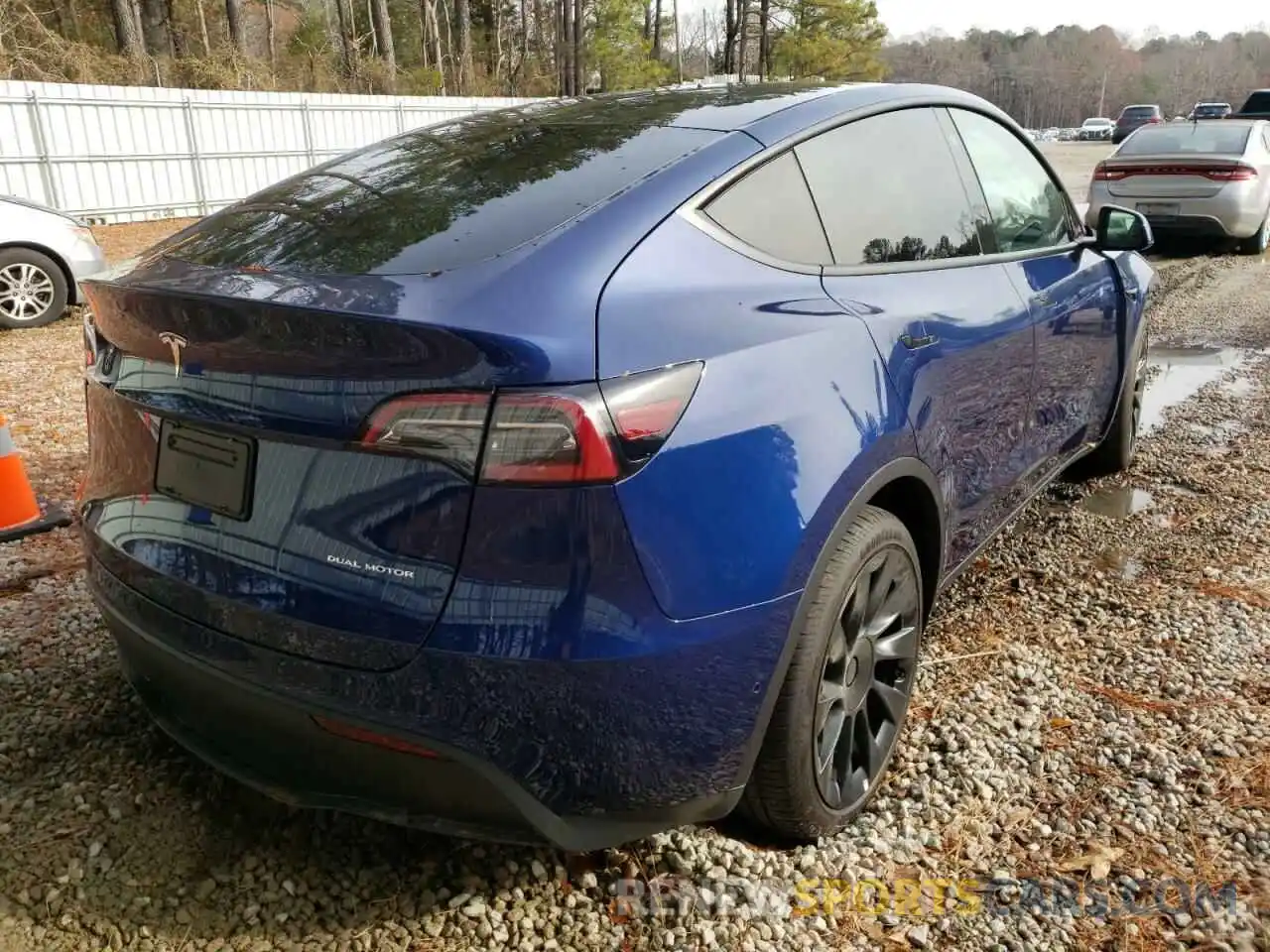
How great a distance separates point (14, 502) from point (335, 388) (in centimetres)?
302

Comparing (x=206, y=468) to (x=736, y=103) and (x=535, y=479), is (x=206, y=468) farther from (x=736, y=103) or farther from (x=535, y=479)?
(x=736, y=103)

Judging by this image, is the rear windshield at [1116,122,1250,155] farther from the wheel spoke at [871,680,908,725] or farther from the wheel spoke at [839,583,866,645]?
the wheel spoke at [839,583,866,645]

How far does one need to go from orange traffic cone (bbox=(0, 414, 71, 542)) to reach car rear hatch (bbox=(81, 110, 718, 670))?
6.91 feet

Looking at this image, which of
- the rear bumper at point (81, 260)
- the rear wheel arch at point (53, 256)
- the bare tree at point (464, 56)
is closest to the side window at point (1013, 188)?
the rear wheel arch at point (53, 256)

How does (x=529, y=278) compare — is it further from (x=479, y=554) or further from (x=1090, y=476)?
(x=1090, y=476)

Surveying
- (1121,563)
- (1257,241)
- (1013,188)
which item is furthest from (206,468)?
(1257,241)

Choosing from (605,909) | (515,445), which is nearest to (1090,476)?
(605,909)

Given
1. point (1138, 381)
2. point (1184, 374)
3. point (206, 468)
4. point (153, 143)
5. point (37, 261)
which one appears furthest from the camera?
point (153, 143)

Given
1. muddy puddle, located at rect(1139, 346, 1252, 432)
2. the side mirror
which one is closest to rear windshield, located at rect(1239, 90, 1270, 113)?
muddy puddle, located at rect(1139, 346, 1252, 432)

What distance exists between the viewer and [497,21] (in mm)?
48125

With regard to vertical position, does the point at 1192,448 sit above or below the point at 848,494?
below

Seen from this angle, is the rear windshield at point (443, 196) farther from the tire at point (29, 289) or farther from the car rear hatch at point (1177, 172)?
the car rear hatch at point (1177, 172)

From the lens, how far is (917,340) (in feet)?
8.00

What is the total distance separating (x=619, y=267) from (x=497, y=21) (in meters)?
51.5
